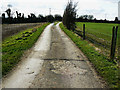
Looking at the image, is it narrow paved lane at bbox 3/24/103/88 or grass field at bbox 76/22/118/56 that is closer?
narrow paved lane at bbox 3/24/103/88

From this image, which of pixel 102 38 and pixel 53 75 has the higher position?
pixel 102 38

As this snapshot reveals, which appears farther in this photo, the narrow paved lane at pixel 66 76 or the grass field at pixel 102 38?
the grass field at pixel 102 38

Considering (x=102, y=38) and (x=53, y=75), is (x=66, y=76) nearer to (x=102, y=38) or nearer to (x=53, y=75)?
(x=53, y=75)

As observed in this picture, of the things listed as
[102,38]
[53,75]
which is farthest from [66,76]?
[102,38]

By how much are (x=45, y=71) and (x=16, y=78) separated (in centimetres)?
119

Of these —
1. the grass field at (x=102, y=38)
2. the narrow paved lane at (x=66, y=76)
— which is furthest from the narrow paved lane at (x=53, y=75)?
the grass field at (x=102, y=38)

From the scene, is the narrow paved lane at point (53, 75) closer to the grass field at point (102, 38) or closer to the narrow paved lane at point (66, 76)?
the narrow paved lane at point (66, 76)

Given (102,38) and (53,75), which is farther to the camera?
(102,38)

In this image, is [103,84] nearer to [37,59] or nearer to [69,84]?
[69,84]

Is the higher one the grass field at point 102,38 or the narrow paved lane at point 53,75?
the grass field at point 102,38

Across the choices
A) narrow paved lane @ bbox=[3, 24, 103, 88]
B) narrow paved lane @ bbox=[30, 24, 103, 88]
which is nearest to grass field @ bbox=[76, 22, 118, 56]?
narrow paved lane @ bbox=[30, 24, 103, 88]

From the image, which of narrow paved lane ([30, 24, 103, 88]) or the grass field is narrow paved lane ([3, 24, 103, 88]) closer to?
narrow paved lane ([30, 24, 103, 88])

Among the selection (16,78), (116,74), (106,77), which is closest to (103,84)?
(106,77)

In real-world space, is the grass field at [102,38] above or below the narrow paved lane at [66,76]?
above
